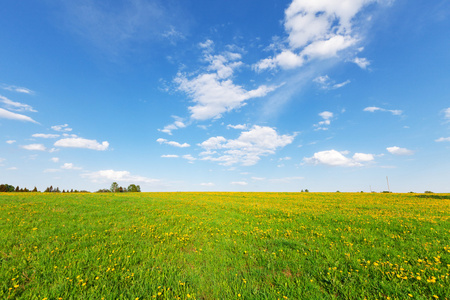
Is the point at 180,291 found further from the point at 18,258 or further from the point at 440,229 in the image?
the point at 440,229

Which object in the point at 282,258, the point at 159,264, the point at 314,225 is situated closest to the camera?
the point at 159,264

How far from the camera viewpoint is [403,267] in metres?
5.68

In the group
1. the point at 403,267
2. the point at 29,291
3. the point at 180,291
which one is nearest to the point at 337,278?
the point at 403,267

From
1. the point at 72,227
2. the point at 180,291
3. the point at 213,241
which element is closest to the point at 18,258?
the point at 72,227

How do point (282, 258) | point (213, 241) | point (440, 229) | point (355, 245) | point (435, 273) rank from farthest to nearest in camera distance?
1. point (440, 229)
2. point (213, 241)
3. point (355, 245)
4. point (282, 258)
5. point (435, 273)

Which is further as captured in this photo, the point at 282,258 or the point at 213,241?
the point at 213,241

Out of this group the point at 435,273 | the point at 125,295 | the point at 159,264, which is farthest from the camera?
the point at 159,264

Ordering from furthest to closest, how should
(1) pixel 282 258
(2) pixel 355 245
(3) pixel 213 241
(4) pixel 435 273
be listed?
(3) pixel 213 241 < (2) pixel 355 245 < (1) pixel 282 258 < (4) pixel 435 273

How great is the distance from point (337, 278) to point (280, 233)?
4450mm

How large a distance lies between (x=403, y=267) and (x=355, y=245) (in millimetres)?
1987

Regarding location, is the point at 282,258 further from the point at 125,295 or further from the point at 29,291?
the point at 29,291

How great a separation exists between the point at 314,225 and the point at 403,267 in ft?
17.9

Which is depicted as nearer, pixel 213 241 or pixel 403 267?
pixel 403 267

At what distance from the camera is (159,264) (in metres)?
6.22
